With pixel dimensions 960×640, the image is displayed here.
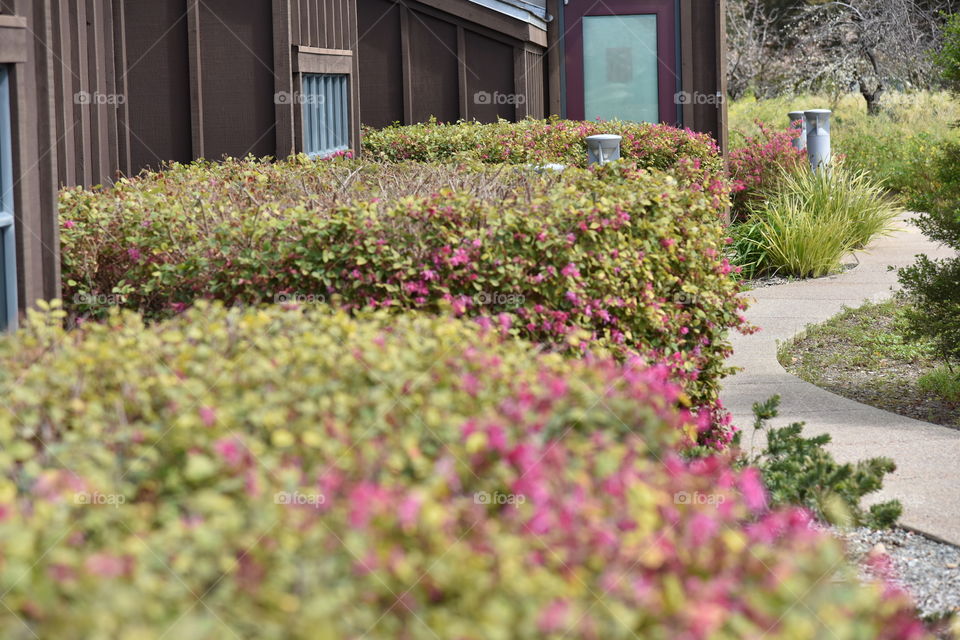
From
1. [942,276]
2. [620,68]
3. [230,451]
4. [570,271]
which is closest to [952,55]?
[942,276]

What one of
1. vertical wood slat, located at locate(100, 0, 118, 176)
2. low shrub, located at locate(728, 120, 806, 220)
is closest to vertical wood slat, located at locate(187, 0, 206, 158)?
vertical wood slat, located at locate(100, 0, 118, 176)

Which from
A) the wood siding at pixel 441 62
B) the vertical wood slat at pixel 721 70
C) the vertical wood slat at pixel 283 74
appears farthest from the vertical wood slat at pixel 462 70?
the vertical wood slat at pixel 283 74

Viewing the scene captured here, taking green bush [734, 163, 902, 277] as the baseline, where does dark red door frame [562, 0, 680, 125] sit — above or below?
above

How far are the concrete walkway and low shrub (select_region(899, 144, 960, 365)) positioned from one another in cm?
65

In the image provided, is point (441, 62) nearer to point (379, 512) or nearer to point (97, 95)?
point (97, 95)

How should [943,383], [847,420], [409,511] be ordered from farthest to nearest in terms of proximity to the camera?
1. [943,383]
2. [847,420]
3. [409,511]

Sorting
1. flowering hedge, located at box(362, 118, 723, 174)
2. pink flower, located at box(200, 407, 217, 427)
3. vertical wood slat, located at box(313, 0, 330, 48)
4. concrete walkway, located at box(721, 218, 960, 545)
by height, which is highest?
vertical wood slat, located at box(313, 0, 330, 48)

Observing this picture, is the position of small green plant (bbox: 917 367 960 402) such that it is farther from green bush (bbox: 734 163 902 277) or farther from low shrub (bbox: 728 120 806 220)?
low shrub (bbox: 728 120 806 220)

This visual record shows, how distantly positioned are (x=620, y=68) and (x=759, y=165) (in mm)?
2043

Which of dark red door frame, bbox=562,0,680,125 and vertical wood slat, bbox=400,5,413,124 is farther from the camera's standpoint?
dark red door frame, bbox=562,0,680,125

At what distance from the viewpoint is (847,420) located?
6.61 m

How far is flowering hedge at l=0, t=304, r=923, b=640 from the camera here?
194 cm

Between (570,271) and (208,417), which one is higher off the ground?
(570,271)

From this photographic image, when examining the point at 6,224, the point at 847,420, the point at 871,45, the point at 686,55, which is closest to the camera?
the point at 6,224
